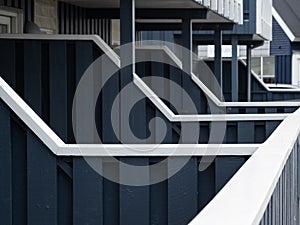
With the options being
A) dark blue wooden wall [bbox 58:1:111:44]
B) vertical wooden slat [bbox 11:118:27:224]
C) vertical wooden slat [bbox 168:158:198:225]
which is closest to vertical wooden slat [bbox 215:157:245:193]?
vertical wooden slat [bbox 168:158:198:225]

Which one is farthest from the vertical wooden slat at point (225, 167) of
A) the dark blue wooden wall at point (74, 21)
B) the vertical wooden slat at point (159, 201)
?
the dark blue wooden wall at point (74, 21)

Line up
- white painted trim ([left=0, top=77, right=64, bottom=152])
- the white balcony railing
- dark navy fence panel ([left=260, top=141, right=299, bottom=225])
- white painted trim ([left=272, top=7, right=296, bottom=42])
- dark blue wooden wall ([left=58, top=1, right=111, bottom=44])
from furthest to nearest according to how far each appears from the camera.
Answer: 1. white painted trim ([left=272, top=7, right=296, bottom=42])
2. the white balcony railing
3. dark blue wooden wall ([left=58, top=1, right=111, bottom=44])
4. white painted trim ([left=0, top=77, right=64, bottom=152])
5. dark navy fence panel ([left=260, top=141, right=299, bottom=225])

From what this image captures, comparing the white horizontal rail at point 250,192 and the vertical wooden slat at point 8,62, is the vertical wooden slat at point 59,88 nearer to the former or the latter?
the vertical wooden slat at point 8,62

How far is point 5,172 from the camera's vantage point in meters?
5.24

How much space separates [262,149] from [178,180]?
3.65 feet

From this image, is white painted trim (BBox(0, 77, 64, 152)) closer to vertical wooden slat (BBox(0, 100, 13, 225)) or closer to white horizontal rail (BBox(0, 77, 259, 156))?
white horizontal rail (BBox(0, 77, 259, 156))

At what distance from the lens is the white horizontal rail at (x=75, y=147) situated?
5125mm

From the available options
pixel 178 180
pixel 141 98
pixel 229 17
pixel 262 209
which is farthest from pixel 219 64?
pixel 262 209

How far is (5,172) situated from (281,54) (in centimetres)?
3326

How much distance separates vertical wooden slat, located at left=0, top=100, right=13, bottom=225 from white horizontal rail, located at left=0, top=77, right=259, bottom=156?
15cm

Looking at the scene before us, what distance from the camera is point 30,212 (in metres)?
5.22

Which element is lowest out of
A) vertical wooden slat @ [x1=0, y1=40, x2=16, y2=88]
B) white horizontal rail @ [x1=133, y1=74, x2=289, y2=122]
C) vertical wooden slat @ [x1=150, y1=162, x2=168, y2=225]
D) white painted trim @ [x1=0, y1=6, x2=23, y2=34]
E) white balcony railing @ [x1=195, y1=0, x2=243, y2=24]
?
vertical wooden slat @ [x1=150, y1=162, x2=168, y2=225]

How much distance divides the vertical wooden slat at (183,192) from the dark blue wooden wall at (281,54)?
106ft

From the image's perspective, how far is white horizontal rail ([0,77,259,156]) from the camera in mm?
5125
